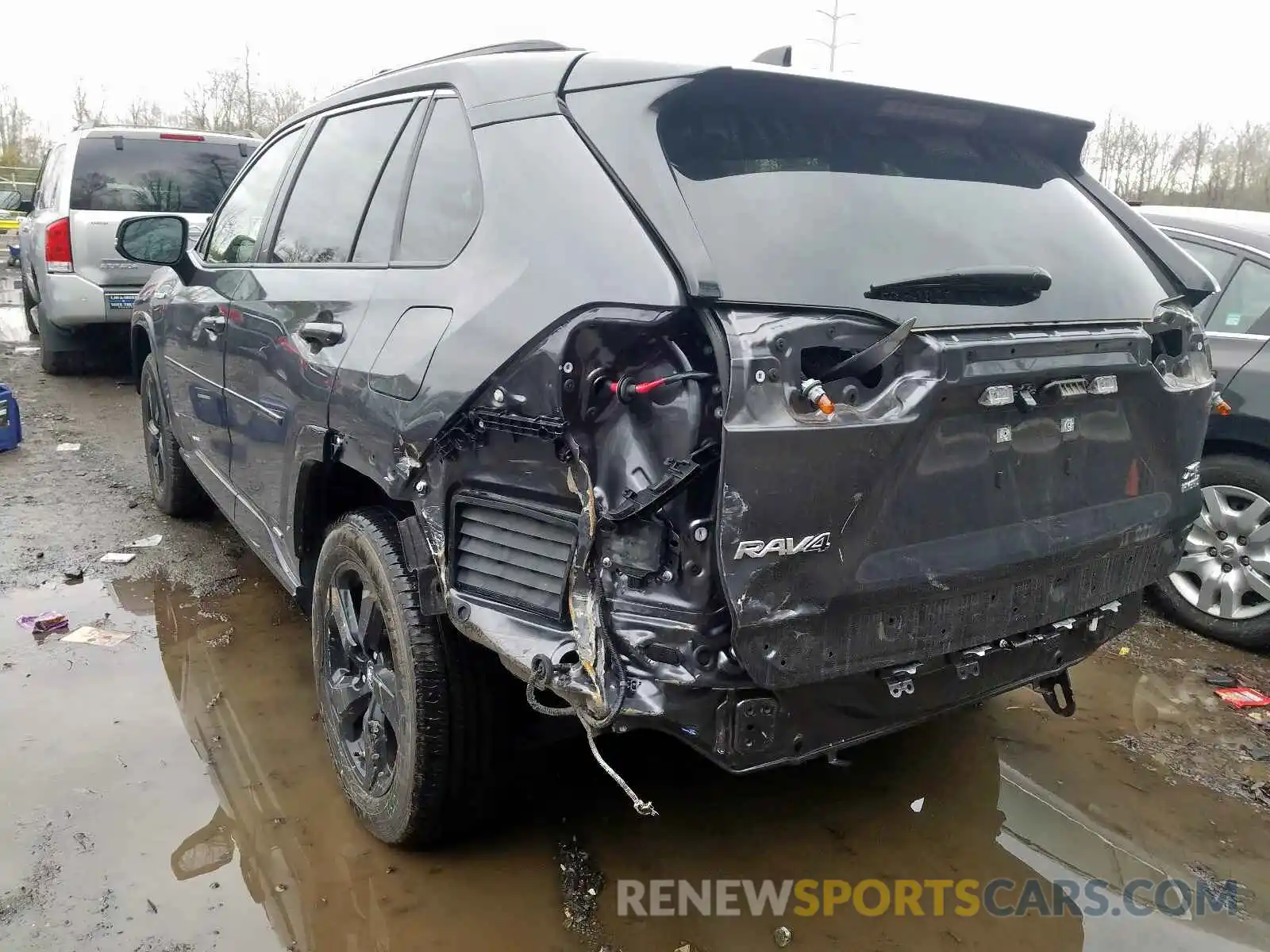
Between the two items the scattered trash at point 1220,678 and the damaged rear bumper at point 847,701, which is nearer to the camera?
the damaged rear bumper at point 847,701

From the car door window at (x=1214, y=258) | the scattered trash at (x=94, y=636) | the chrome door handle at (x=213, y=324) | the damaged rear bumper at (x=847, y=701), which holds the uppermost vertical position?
the car door window at (x=1214, y=258)

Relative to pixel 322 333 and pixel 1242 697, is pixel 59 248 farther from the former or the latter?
pixel 1242 697

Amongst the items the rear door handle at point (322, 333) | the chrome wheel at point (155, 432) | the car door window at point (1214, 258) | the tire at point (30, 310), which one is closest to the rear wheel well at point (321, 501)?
the rear door handle at point (322, 333)

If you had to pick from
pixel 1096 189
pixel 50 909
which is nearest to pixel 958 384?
pixel 1096 189

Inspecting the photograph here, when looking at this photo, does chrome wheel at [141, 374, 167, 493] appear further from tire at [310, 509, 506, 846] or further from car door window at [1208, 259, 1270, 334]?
car door window at [1208, 259, 1270, 334]

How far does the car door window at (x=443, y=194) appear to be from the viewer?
2.40 metres

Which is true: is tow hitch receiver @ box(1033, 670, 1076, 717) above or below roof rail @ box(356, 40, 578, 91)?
below

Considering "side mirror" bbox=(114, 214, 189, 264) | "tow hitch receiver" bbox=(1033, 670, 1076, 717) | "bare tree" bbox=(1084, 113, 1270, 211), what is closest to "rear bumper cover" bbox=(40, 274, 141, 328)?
"side mirror" bbox=(114, 214, 189, 264)

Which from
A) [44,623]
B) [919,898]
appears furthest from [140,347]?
[919,898]

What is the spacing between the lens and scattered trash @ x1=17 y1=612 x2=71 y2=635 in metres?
3.96

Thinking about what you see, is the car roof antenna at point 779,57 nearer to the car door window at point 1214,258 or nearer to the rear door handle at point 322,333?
the rear door handle at point 322,333

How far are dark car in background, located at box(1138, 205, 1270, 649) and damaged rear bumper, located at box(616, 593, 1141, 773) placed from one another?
198cm

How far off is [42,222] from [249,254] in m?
5.97

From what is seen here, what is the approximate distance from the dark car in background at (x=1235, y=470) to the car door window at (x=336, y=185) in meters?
3.49
